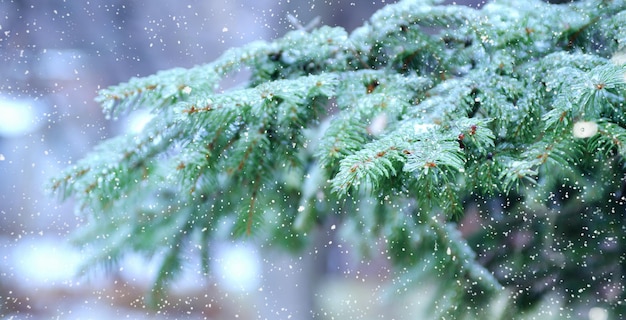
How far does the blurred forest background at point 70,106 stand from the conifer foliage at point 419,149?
90 centimetres

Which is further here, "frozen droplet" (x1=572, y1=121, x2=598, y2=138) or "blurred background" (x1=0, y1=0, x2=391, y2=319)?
"blurred background" (x1=0, y1=0, x2=391, y2=319)

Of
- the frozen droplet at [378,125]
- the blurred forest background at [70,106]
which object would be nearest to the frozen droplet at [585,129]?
the frozen droplet at [378,125]

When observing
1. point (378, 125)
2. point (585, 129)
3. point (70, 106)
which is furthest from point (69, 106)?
point (585, 129)

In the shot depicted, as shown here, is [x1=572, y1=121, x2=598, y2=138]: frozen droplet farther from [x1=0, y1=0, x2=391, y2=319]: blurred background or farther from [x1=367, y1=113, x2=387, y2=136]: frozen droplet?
[x1=0, y1=0, x2=391, y2=319]: blurred background

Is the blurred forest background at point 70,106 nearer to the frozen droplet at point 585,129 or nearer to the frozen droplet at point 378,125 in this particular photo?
the frozen droplet at point 378,125

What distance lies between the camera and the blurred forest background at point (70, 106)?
1.52 metres

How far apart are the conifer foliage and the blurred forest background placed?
90 cm

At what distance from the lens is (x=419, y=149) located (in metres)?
0.33

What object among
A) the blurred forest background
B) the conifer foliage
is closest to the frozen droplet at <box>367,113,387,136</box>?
the conifer foliage

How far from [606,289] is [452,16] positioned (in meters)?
0.29

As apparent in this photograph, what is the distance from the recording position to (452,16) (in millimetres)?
508

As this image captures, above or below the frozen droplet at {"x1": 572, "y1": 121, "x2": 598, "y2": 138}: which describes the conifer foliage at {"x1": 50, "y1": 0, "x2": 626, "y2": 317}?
above

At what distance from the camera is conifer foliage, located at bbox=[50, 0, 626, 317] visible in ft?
1.17

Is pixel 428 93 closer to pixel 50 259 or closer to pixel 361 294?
pixel 361 294
